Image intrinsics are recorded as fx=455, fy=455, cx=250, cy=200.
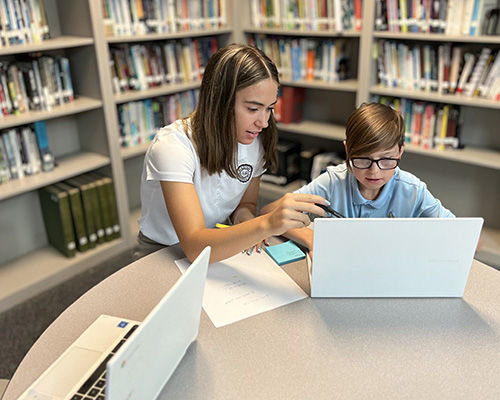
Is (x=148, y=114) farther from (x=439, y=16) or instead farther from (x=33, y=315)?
(x=439, y=16)

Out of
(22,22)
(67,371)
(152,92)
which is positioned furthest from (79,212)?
(67,371)

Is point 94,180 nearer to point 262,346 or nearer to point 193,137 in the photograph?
point 193,137

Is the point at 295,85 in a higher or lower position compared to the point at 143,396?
higher

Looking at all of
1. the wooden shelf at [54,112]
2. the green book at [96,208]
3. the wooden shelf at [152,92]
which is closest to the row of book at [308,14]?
the wooden shelf at [152,92]

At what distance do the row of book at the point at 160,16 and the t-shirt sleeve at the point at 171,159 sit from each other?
151 cm

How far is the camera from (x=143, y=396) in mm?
759

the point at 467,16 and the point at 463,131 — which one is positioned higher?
the point at 467,16

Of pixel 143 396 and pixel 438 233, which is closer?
pixel 143 396

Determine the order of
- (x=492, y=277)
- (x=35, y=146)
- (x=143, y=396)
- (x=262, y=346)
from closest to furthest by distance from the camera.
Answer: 1. (x=143, y=396)
2. (x=262, y=346)
3. (x=492, y=277)
4. (x=35, y=146)

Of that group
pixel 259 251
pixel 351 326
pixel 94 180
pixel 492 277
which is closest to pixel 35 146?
pixel 94 180

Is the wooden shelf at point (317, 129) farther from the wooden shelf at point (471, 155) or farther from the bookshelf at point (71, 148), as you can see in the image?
the bookshelf at point (71, 148)

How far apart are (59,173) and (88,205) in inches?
9.2

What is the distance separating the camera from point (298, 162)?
3.34 meters

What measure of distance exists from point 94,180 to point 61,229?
32 cm
